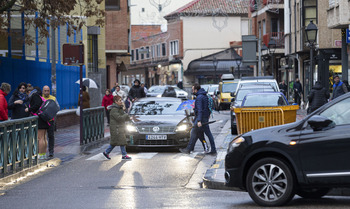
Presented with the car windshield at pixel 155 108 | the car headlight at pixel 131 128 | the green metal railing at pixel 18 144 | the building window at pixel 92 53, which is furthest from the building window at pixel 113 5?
the green metal railing at pixel 18 144

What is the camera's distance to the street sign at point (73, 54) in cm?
2097

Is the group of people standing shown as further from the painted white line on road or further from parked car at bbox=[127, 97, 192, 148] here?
parked car at bbox=[127, 97, 192, 148]

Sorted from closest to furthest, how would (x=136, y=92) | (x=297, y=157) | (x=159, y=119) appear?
(x=297, y=157)
(x=159, y=119)
(x=136, y=92)

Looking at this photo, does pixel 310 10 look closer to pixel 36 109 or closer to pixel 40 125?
pixel 36 109

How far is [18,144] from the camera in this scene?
583 inches

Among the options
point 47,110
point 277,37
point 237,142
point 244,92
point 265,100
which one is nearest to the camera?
point 237,142

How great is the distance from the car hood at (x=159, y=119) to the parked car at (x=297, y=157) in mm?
9533

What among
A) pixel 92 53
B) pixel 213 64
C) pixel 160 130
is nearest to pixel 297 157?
pixel 160 130

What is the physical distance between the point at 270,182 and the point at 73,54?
1203 centimetres

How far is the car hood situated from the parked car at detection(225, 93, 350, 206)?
953cm

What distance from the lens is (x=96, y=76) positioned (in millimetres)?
41031

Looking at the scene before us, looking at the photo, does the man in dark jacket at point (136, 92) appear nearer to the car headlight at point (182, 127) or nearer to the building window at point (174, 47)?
the car headlight at point (182, 127)

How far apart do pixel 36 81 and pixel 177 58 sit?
60.8 m

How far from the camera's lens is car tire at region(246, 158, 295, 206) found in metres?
9.87
